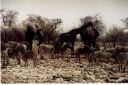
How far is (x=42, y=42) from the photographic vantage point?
3348mm

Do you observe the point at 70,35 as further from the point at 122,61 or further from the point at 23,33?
the point at 122,61

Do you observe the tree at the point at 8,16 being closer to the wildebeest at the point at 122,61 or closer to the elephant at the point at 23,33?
the elephant at the point at 23,33

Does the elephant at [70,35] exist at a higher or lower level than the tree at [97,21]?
lower

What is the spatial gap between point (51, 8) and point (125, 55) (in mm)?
1063

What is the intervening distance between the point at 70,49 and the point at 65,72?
0.29m

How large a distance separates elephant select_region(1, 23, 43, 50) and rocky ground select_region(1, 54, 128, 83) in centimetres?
29

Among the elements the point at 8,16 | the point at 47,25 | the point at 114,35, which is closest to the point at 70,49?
the point at 47,25

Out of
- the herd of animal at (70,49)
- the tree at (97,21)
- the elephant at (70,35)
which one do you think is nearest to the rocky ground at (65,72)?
the herd of animal at (70,49)

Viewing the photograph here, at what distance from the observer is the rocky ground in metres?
3.33

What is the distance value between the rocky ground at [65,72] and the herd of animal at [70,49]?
0.06 metres

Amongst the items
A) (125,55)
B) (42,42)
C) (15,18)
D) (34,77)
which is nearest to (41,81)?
(34,77)

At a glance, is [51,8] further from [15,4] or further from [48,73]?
[48,73]

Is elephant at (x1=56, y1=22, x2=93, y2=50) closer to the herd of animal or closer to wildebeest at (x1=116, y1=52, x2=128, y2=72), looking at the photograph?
the herd of animal

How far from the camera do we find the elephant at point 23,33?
3301mm
